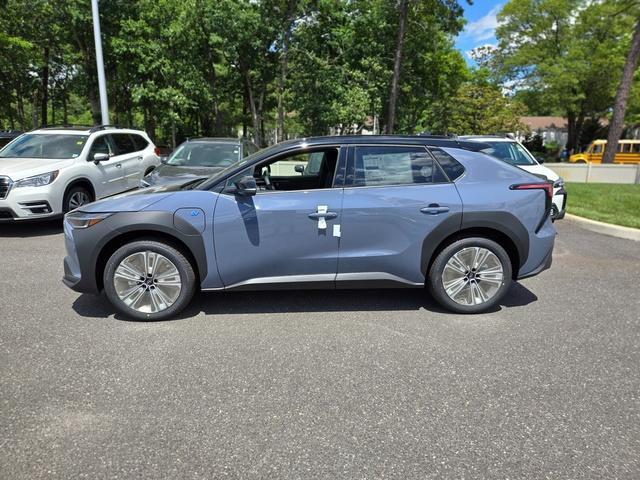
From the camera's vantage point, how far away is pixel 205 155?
8445 millimetres

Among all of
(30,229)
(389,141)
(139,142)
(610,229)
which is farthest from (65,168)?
(610,229)

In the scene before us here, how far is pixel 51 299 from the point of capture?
4.38 meters

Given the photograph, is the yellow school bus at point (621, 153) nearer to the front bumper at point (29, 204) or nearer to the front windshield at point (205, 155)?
the front windshield at point (205, 155)

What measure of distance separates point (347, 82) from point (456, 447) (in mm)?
21992

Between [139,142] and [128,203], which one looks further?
[139,142]

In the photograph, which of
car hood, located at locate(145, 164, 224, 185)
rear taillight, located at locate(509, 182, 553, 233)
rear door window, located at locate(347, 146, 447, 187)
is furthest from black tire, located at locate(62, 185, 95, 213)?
rear taillight, located at locate(509, 182, 553, 233)

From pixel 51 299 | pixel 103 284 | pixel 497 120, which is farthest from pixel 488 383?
pixel 497 120

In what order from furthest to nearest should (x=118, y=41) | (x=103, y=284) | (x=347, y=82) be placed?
(x=347, y=82)
(x=118, y=41)
(x=103, y=284)

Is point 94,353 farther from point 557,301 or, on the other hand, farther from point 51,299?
point 557,301

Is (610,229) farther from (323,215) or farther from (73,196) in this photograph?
(73,196)

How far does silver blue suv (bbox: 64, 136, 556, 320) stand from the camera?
3.76m

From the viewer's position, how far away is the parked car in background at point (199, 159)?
301 inches

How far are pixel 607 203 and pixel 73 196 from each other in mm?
11431

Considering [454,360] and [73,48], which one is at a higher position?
[73,48]
